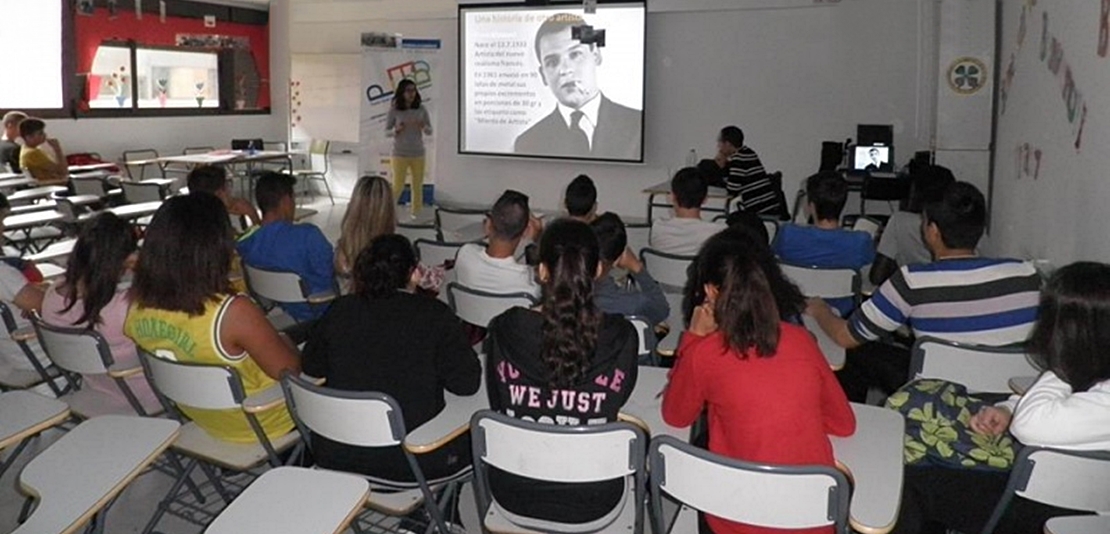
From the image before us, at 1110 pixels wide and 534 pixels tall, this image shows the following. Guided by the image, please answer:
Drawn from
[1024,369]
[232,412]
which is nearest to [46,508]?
[232,412]

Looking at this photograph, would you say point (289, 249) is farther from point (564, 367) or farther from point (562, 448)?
point (562, 448)

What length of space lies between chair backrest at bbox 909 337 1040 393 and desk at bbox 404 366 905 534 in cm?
40

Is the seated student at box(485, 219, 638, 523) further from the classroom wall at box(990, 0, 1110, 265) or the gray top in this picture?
the gray top

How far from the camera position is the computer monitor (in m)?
7.74

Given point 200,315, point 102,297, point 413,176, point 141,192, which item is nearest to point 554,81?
point 413,176

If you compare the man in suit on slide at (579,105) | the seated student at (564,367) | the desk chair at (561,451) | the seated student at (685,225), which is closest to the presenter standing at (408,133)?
the man in suit on slide at (579,105)

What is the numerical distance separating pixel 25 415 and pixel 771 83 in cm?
751

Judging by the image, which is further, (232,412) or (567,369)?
(232,412)

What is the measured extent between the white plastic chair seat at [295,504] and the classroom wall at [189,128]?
952 centimetres

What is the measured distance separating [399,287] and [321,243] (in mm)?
1716

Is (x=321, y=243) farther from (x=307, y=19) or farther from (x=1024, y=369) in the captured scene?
(x=307, y=19)

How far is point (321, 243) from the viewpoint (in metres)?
4.16

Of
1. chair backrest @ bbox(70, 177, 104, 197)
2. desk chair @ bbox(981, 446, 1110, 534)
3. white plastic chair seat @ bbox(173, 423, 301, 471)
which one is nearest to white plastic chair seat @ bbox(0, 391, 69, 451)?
white plastic chair seat @ bbox(173, 423, 301, 471)

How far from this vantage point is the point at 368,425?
89.4 inches
